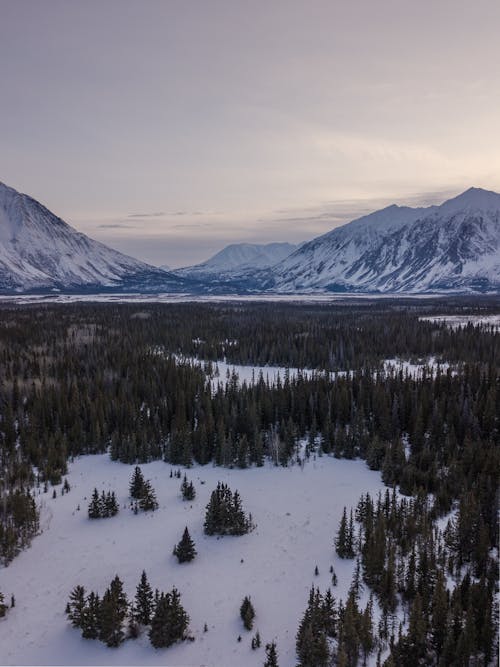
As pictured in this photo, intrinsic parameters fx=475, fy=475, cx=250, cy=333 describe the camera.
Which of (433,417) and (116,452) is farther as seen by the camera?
(433,417)

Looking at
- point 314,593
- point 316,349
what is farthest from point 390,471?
point 316,349

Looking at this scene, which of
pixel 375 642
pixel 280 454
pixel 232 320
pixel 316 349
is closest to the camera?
pixel 375 642

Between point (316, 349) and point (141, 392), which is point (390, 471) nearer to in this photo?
point (141, 392)

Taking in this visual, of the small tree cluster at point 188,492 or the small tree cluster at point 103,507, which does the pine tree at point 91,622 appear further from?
the small tree cluster at point 188,492

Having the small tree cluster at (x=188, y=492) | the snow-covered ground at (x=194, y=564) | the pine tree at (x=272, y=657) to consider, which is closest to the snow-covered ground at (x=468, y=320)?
the snow-covered ground at (x=194, y=564)

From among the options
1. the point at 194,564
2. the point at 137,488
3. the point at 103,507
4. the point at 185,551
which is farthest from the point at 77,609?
the point at 137,488

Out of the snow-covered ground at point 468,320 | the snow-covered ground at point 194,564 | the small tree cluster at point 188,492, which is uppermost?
the snow-covered ground at point 468,320
